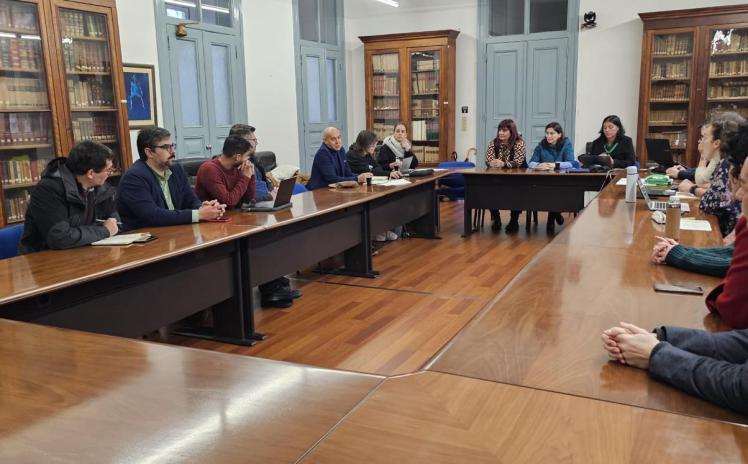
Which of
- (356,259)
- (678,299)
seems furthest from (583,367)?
(356,259)

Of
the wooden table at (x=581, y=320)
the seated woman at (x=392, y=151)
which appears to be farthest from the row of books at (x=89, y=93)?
the wooden table at (x=581, y=320)

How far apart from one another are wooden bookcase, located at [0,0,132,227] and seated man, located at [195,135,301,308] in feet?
6.23

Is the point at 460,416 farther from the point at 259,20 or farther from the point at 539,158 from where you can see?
the point at 259,20

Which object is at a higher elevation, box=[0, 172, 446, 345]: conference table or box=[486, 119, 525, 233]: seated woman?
box=[486, 119, 525, 233]: seated woman

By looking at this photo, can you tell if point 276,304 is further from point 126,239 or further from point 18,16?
point 18,16

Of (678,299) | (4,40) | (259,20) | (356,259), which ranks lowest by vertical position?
(356,259)

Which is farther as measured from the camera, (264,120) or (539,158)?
(264,120)

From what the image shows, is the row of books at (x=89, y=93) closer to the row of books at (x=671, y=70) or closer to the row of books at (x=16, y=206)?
the row of books at (x=16, y=206)

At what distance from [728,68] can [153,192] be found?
23.2 feet

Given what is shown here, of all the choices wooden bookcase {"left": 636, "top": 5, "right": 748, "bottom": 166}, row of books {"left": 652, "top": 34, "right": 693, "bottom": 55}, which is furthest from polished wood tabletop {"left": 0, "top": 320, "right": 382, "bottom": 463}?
row of books {"left": 652, "top": 34, "right": 693, "bottom": 55}

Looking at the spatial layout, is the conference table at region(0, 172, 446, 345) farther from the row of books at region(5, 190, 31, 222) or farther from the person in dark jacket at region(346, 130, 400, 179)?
the row of books at region(5, 190, 31, 222)

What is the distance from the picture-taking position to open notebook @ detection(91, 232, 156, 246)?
2916mm

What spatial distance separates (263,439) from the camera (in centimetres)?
112

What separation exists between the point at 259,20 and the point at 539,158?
395 centimetres
